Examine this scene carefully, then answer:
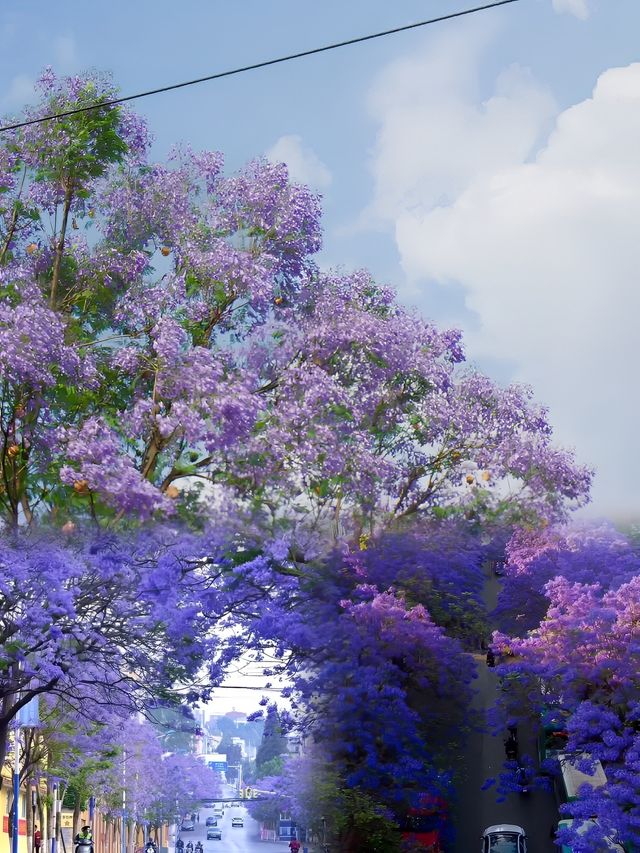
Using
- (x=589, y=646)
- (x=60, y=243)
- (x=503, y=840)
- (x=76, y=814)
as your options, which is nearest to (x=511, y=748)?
(x=503, y=840)

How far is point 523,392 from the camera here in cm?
747

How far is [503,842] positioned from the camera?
6.17 m

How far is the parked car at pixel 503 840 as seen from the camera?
6145mm

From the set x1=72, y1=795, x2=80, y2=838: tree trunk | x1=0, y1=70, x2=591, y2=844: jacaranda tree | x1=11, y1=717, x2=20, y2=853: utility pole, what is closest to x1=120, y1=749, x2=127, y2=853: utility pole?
x1=72, y1=795, x2=80, y2=838: tree trunk

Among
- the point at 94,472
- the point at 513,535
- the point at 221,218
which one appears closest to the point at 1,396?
the point at 94,472

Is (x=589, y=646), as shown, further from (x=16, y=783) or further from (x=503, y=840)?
(x=16, y=783)

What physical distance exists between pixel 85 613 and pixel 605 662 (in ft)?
9.74

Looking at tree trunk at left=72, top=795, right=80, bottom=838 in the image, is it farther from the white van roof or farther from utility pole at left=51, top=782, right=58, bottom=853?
the white van roof

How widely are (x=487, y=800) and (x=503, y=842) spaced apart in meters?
0.23

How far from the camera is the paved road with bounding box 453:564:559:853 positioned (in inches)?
246

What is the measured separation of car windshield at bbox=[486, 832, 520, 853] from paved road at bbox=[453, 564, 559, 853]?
66 millimetres

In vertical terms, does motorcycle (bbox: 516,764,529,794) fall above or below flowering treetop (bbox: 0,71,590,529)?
below

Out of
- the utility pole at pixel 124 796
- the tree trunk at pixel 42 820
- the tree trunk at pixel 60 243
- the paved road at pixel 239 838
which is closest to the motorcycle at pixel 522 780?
the paved road at pixel 239 838

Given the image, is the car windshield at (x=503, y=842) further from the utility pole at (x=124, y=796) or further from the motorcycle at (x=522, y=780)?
the utility pole at (x=124, y=796)
